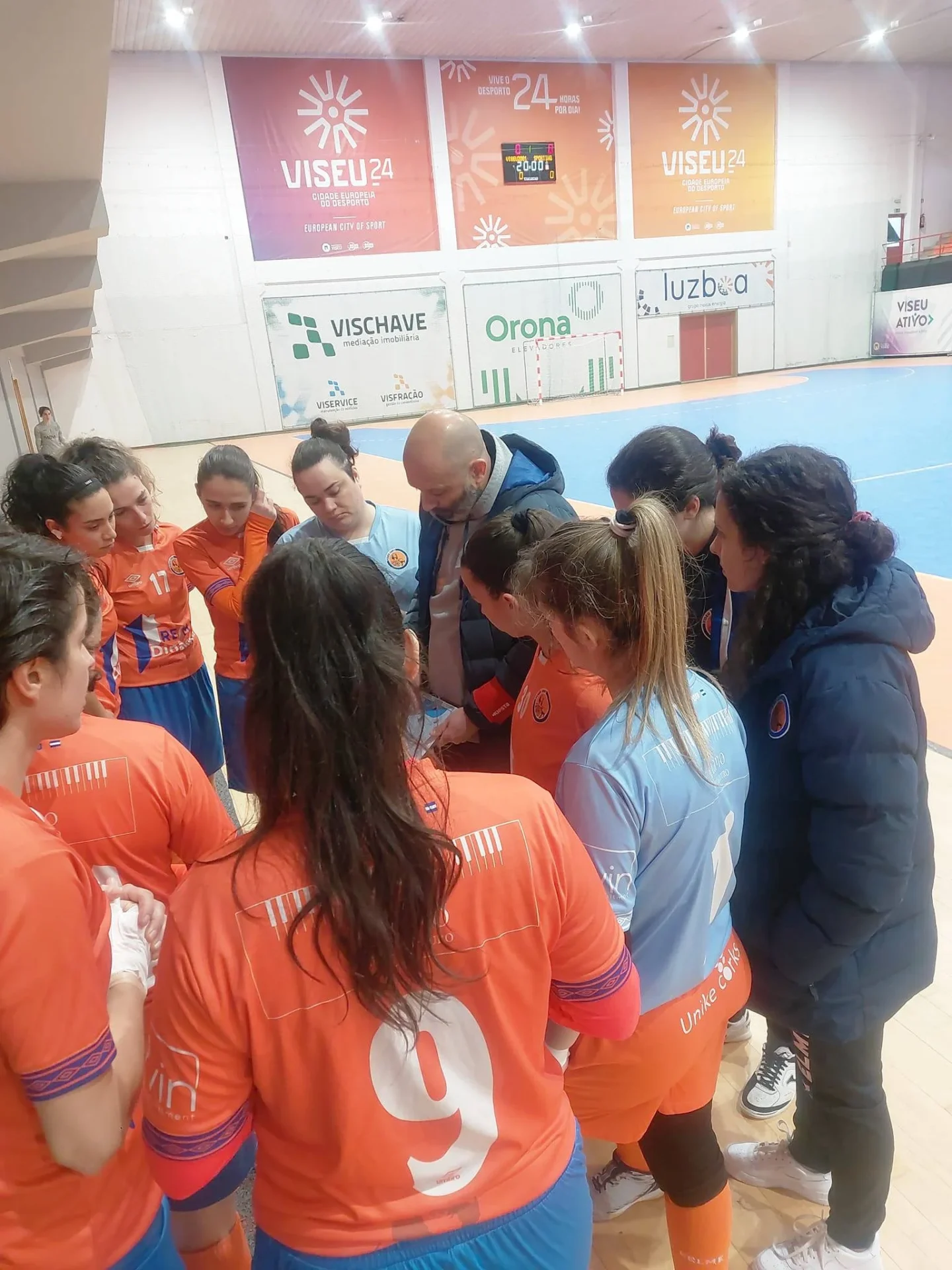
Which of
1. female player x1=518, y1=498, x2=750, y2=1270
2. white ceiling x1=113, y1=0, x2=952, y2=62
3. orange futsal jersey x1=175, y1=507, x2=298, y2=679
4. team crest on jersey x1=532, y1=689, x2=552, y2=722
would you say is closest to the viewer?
female player x1=518, y1=498, x2=750, y2=1270

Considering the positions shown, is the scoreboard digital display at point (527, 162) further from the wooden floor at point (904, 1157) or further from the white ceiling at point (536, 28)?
the wooden floor at point (904, 1157)

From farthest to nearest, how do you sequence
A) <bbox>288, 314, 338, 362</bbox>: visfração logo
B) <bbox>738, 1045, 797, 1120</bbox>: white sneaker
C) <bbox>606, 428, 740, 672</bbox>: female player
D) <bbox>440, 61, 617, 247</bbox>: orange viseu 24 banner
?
<bbox>440, 61, 617, 247</bbox>: orange viseu 24 banner < <bbox>288, 314, 338, 362</bbox>: visfração logo < <bbox>606, 428, 740, 672</bbox>: female player < <bbox>738, 1045, 797, 1120</bbox>: white sneaker

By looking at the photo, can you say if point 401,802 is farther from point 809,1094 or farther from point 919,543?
point 919,543

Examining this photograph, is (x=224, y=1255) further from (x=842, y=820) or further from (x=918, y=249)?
(x=918, y=249)

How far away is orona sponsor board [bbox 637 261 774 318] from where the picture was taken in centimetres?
2052

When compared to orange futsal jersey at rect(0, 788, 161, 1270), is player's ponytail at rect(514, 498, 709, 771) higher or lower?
higher

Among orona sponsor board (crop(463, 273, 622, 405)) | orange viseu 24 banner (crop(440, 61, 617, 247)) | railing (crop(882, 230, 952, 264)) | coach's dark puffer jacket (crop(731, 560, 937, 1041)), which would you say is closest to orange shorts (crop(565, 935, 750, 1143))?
coach's dark puffer jacket (crop(731, 560, 937, 1041))

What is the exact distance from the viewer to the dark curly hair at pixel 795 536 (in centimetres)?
153

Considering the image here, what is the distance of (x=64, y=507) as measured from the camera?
2.68 m

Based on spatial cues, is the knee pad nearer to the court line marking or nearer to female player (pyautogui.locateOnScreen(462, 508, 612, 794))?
female player (pyautogui.locateOnScreen(462, 508, 612, 794))

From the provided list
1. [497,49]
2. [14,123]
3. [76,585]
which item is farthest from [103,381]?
[76,585]

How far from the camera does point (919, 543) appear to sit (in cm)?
671

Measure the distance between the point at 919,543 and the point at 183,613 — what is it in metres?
5.99

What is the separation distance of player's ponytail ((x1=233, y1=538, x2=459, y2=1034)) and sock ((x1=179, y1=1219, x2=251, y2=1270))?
1081 millimetres
